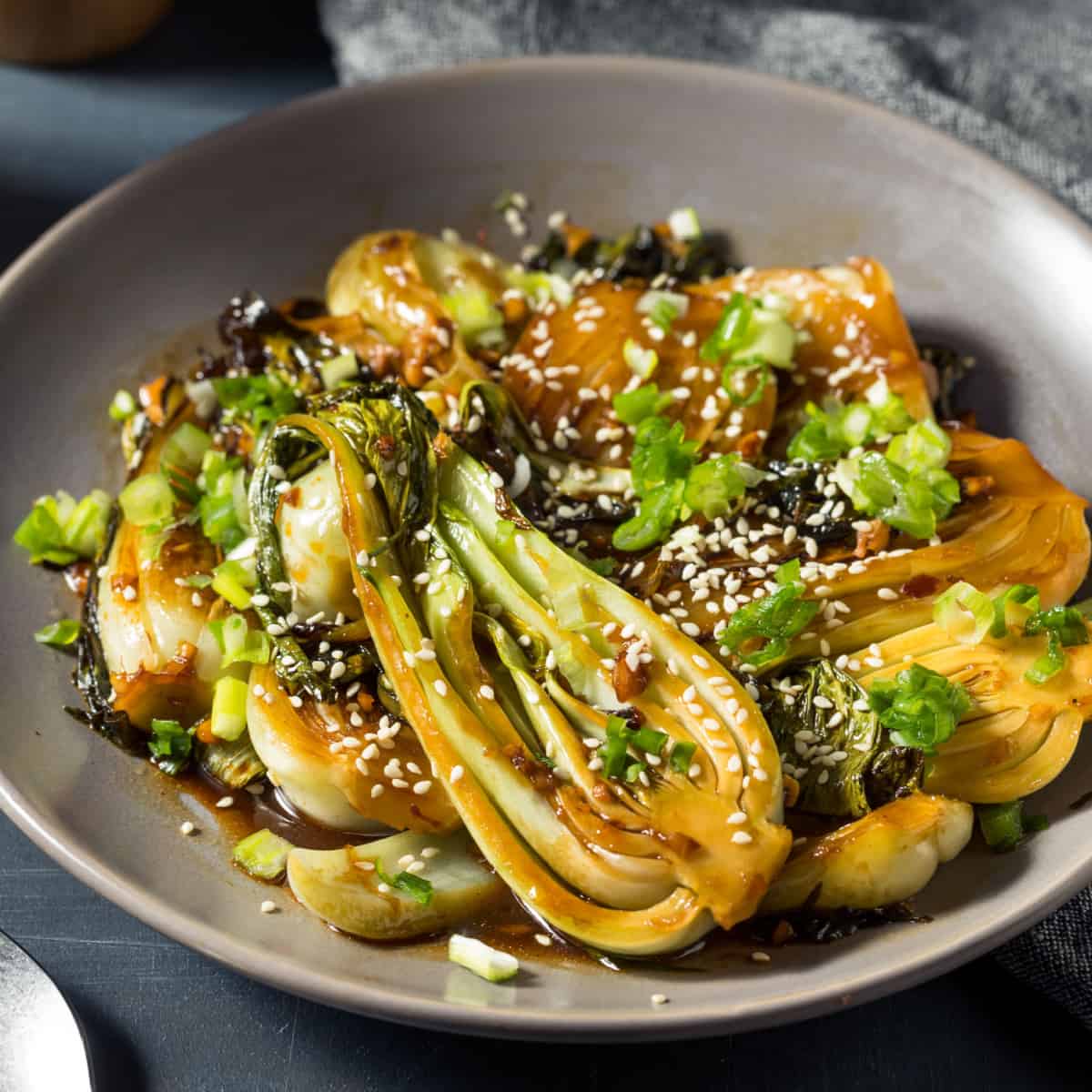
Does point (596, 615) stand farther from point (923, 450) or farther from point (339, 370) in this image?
point (339, 370)

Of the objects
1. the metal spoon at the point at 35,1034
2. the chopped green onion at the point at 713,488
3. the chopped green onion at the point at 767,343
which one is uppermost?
the chopped green onion at the point at 767,343

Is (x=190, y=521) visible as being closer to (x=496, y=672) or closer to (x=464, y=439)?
(x=464, y=439)

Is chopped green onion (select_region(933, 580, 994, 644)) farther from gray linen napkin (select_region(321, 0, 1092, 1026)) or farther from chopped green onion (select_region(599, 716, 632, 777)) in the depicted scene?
gray linen napkin (select_region(321, 0, 1092, 1026))


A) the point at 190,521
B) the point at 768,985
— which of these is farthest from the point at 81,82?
the point at 768,985

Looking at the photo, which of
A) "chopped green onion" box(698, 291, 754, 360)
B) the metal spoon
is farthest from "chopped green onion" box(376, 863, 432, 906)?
"chopped green onion" box(698, 291, 754, 360)

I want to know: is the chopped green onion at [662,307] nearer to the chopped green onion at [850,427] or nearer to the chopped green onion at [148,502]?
the chopped green onion at [850,427]

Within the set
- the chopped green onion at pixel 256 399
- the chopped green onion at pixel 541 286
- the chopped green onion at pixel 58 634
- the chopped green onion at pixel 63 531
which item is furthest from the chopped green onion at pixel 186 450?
the chopped green onion at pixel 541 286
